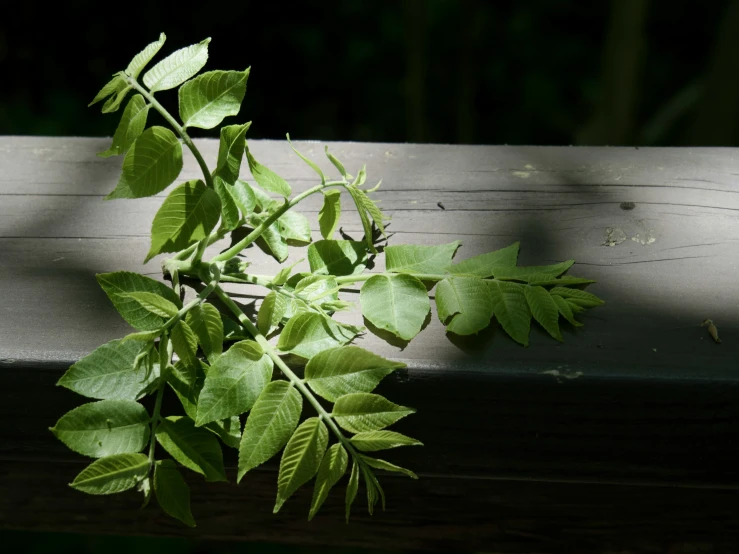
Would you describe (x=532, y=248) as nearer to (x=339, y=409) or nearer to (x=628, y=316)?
(x=628, y=316)

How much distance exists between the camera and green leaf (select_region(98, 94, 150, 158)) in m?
0.73

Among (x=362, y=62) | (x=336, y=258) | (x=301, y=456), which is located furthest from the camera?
(x=362, y=62)

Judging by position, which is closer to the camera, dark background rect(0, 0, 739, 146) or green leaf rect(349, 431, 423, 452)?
green leaf rect(349, 431, 423, 452)

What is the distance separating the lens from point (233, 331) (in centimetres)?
76

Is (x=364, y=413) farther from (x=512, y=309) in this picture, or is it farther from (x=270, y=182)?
(x=270, y=182)

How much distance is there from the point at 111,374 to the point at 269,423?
0.17 m

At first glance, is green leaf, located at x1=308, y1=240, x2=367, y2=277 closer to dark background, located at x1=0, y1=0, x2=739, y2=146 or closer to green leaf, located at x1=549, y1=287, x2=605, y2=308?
green leaf, located at x1=549, y1=287, x2=605, y2=308

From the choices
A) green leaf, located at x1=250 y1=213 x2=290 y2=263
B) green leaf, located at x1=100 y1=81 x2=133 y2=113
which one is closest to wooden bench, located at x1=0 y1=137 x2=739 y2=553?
green leaf, located at x1=250 y1=213 x2=290 y2=263

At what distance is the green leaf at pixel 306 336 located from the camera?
0.71m

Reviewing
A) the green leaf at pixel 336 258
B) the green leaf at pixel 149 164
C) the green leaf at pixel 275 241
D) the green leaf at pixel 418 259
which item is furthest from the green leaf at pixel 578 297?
the green leaf at pixel 149 164

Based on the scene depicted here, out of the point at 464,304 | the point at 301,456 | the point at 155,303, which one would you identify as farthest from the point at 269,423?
the point at 464,304

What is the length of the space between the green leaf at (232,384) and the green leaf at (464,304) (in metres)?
0.22

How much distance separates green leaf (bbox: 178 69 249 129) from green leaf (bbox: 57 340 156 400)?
0.82 feet

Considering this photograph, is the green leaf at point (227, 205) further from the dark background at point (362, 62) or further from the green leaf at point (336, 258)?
the dark background at point (362, 62)
